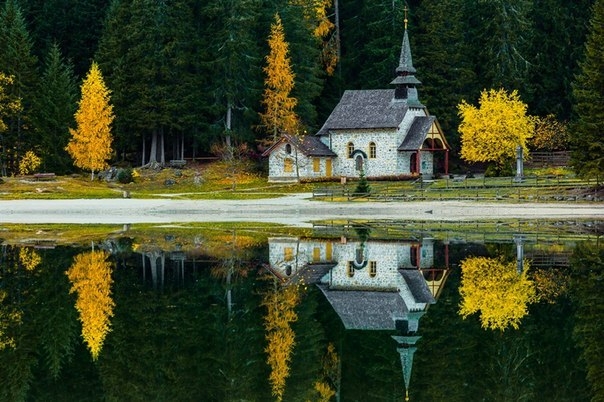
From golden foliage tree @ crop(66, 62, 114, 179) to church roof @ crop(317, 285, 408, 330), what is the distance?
55.0 m

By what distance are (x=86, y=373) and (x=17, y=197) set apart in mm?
53293

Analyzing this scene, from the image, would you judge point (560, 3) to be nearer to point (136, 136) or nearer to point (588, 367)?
point (136, 136)

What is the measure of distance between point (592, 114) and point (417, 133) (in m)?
21.8

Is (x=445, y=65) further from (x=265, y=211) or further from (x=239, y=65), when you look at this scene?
(x=265, y=211)

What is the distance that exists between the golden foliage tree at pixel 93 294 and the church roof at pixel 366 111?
48.5m

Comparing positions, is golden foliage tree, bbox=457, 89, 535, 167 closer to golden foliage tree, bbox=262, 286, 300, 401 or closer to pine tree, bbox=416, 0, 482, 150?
pine tree, bbox=416, 0, 482, 150

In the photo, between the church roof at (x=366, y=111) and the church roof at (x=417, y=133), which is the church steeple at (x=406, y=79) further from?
the church roof at (x=417, y=133)

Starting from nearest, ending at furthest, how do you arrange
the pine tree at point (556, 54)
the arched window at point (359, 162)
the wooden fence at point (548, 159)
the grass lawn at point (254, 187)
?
1. the grass lawn at point (254, 187)
2. the wooden fence at point (548, 159)
3. the arched window at point (359, 162)
4. the pine tree at point (556, 54)

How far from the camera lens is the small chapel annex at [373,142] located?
78.6 m

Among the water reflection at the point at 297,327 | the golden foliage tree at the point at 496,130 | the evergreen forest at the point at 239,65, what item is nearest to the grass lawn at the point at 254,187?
the golden foliage tree at the point at 496,130

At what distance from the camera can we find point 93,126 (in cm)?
7738

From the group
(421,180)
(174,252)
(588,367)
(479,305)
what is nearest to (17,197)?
(421,180)

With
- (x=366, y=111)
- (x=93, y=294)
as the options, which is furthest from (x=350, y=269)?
(x=366, y=111)

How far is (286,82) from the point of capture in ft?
259
